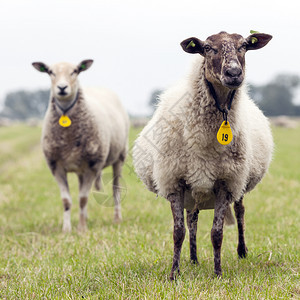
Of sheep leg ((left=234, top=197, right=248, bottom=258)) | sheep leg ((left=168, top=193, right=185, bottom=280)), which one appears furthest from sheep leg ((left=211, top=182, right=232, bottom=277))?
sheep leg ((left=234, top=197, right=248, bottom=258))

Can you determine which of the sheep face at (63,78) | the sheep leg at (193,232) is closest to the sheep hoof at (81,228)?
the sheep face at (63,78)

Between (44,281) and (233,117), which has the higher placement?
(233,117)

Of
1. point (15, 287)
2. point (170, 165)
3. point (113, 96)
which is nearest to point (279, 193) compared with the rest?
point (113, 96)

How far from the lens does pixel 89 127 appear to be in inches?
287

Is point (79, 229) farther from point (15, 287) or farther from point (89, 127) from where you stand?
point (15, 287)

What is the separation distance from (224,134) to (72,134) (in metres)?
3.69

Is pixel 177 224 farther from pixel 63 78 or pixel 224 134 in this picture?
pixel 63 78

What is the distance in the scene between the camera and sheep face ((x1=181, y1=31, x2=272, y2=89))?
11.9ft

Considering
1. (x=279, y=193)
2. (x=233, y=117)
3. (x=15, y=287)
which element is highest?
(x=233, y=117)

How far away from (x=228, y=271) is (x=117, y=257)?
1.24 meters

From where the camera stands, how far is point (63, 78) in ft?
23.7

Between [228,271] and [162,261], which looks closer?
[228,271]

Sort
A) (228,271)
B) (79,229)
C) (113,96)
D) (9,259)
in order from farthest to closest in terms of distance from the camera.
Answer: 1. (113,96)
2. (79,229)
3. (9,259)
4. (228,271)

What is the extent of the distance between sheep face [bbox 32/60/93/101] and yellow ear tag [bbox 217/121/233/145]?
3697mm
